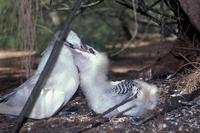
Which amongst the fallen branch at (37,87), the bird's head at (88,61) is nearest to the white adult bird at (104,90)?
the bird's head at (88,61)

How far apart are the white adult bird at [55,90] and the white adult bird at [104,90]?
0.16 ft

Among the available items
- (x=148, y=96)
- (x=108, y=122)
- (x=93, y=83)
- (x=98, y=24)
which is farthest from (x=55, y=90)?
(x=98, y=24)

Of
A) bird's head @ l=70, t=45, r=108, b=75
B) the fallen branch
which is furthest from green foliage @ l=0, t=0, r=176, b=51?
the fallen branch

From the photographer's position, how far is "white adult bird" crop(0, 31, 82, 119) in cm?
254

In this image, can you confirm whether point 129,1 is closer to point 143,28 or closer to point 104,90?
point 104,90

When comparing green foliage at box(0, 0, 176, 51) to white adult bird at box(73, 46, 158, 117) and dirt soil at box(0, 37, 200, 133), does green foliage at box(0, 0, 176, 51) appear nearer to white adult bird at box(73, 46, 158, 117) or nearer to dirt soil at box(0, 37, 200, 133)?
dirt soil at box(0, 37, 200, 133)

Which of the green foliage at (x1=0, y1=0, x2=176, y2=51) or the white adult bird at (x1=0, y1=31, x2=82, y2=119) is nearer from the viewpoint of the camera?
the white adult bird at (x1=0, y1=31, x2=82, y2=119)

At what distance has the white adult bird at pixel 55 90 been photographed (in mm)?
2541

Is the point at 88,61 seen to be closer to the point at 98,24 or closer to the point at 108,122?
the point at 108,122

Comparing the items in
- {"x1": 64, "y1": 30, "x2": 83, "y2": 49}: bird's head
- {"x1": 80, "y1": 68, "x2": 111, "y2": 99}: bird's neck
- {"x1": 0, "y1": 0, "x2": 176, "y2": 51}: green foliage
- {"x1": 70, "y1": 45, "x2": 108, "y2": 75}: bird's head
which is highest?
{"x1": 64, "y1": 30, "x2": 83, "y2": 49}: bird's head

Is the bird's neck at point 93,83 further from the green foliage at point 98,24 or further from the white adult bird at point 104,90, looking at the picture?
the green foliage at point 98,24

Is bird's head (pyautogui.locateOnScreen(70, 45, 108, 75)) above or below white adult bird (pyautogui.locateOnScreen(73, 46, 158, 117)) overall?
above

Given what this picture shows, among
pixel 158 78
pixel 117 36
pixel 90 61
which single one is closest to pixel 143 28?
pixel 117 36

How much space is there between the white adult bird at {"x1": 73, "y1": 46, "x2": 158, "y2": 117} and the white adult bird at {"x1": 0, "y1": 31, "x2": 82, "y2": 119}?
0.05 metres
